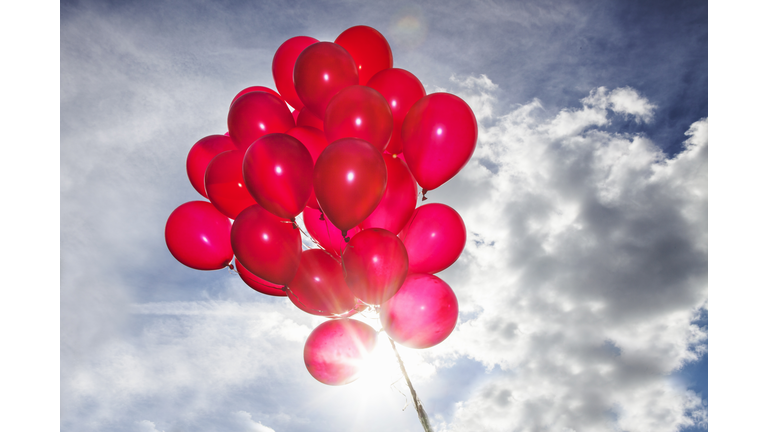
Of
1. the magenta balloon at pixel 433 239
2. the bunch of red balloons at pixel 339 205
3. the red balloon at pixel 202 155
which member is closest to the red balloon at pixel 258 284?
the bunch of red balloons at pixel 339 205

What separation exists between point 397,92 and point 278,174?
5.12 feet

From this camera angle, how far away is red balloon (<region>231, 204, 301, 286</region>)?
3139mm

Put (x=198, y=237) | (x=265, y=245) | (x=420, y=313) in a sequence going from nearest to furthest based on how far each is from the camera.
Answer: (x=265, y=245) → (x=420, y=313) → (x=198, y=237)

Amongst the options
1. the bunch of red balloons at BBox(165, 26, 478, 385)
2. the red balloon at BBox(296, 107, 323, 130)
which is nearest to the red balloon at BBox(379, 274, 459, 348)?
the bunch of red balloons at BBox(165, 26, 478, 385)

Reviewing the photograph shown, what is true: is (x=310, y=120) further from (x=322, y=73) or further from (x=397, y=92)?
(x=397, y=92)

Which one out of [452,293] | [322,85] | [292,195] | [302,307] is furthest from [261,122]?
[452,293]

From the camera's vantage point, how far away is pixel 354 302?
3617 millimetres

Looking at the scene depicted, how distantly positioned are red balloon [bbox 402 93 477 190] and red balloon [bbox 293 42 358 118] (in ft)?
2.45

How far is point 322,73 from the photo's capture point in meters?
3.48

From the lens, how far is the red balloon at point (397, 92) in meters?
3.73

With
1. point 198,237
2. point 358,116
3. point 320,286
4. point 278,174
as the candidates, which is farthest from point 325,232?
point 198,237

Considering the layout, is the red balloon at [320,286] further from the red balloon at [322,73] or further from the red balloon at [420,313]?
the red balloon at [322,73]

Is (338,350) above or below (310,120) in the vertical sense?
below

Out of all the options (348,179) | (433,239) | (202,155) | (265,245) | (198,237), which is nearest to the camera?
(348,179)
